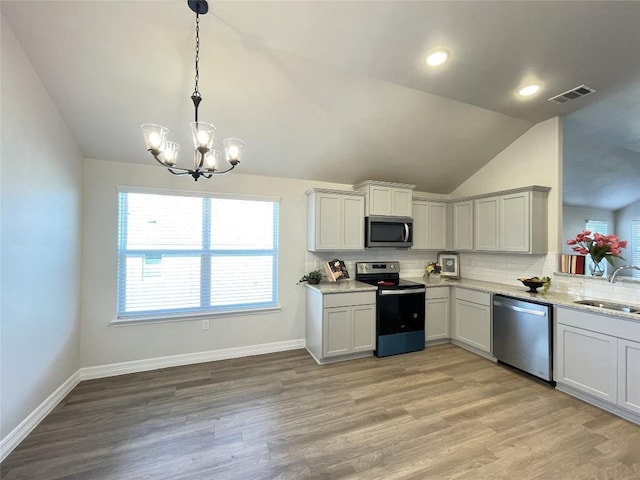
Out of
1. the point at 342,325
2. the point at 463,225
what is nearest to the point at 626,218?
the point at 463,225

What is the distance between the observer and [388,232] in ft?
13.0

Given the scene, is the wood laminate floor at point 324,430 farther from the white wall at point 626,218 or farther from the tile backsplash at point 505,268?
the white wall at point 626,218

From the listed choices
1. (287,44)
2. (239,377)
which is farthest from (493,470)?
(287,44)

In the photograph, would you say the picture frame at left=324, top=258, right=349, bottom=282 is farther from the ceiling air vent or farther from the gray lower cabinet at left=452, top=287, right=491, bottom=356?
the ceiling air vent

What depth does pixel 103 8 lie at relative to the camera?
6.08ft

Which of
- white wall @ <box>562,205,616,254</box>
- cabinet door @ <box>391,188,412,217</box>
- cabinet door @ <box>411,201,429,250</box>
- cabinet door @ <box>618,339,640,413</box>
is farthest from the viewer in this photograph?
white wall @ <box>562,205,616,254</box>

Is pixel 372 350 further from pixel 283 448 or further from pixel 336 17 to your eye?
pixel 336 17

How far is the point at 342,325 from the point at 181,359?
2.04m

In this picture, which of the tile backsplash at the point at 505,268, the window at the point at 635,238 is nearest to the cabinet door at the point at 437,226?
the tile backsplash at the point at 505,268

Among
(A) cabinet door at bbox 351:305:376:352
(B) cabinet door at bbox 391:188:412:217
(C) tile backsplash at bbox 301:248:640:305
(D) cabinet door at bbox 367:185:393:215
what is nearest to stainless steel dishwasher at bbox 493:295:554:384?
(C) tile backsplash at bbox 301:248:640:305

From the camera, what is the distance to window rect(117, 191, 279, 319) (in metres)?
3.15

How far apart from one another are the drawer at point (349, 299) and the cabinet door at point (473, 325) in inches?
53.6

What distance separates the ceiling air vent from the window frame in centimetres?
341

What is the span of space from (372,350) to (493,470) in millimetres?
1854
